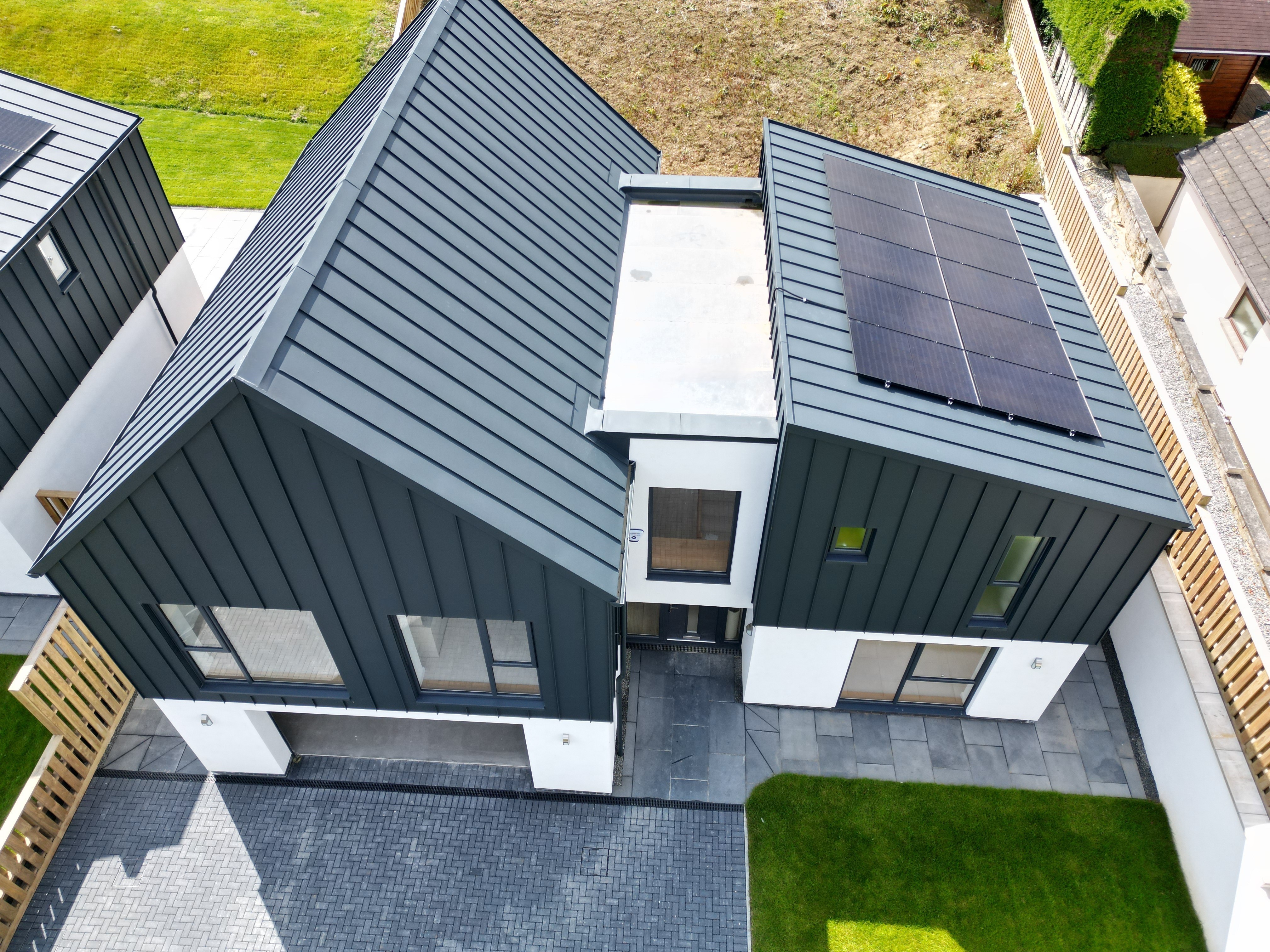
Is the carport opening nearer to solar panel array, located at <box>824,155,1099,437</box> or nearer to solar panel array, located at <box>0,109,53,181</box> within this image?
solar panel array, located at <box>824,155,1099,437</box>

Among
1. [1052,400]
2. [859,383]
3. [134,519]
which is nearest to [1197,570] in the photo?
[1052,400]

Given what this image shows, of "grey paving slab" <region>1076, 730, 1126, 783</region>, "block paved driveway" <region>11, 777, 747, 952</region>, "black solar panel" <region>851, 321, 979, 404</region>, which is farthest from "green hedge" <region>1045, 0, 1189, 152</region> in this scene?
"block paved driveway" <region>11, 777, 747, 952</region>

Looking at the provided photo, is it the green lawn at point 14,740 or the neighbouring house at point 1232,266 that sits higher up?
the neighbouring house at point 1232,266

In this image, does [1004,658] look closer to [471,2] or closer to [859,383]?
[859,383]

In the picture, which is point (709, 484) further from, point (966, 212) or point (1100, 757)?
point (1100, 757)

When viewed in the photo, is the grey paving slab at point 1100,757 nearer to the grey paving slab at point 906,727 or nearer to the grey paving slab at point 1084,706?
the grey paving slab at point 1084,706

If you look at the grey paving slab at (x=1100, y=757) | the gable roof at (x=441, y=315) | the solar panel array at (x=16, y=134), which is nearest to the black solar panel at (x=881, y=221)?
the gable roof at (x=441, y=315)

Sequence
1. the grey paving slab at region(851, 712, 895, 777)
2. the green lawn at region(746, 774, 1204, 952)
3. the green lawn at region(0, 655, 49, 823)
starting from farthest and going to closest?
the grey paving slab at region(851, 712, 895, 777), the green lawn at region(0, 655, 49, 823), the green lawn at region(746, 774, 1204, 952)
